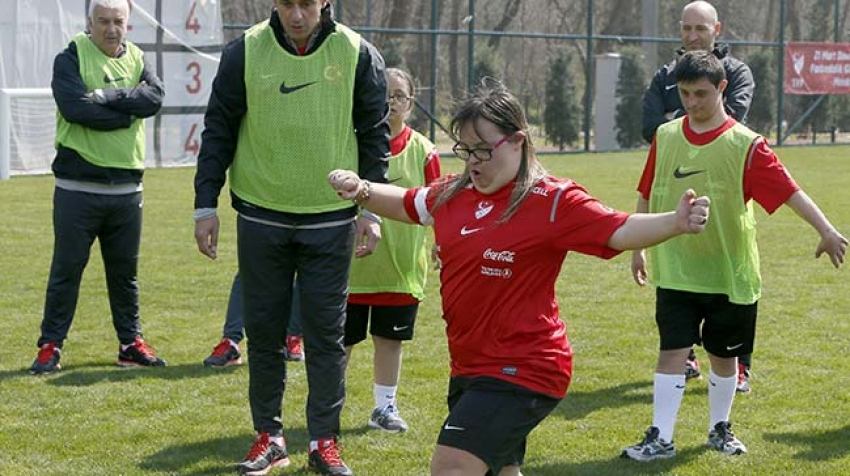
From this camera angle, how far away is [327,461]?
5461mm

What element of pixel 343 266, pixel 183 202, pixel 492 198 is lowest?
pixel 183 202

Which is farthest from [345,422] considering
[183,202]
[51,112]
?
[51,112]

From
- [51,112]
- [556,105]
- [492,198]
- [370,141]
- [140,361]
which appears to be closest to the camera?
[492,198]

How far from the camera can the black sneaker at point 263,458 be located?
5.46 meters

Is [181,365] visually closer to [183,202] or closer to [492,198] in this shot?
[492,198]

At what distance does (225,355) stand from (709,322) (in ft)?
9.99

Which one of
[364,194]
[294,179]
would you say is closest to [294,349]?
[294,179]

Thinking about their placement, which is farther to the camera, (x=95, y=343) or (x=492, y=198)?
(x=95, y=343)

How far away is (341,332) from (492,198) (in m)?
1.54

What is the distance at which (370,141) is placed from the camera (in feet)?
18.0

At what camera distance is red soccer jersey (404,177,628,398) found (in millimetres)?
4105

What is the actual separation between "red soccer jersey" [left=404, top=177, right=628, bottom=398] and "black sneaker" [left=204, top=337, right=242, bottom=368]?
148 inches

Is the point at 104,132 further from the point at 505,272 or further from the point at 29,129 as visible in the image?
the point at 29,129

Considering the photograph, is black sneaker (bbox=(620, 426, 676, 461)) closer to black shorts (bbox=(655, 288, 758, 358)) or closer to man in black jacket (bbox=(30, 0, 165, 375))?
black shorts (bbox=(655, 288, 758, 358))
